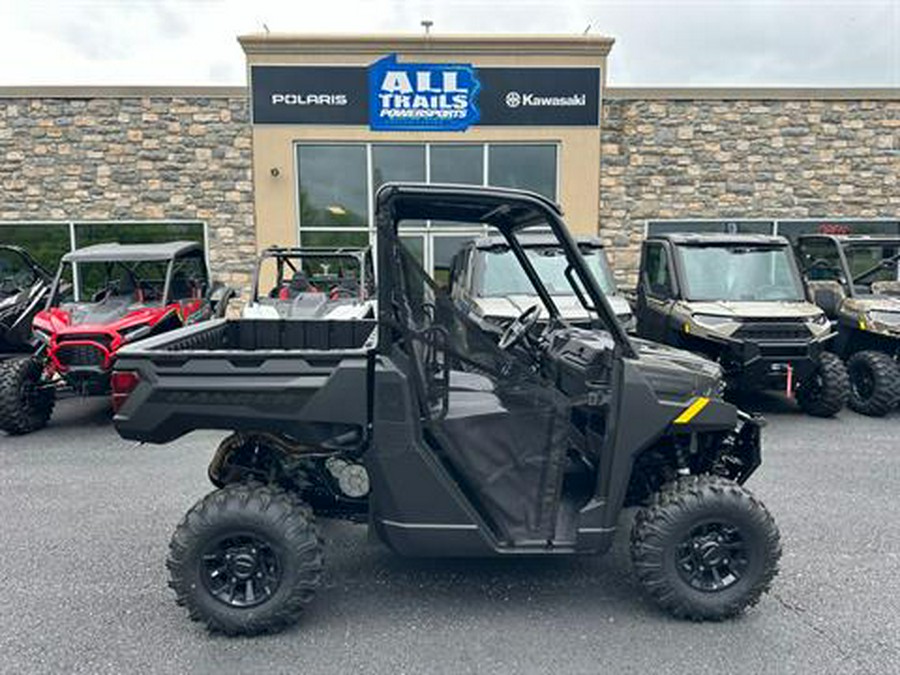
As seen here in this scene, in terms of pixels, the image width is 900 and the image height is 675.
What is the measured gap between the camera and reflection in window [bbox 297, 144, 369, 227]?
12.0 m

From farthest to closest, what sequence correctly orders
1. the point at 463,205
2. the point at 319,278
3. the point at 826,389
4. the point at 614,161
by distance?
the point at 614,161
the point at 319,278
the point at 826,389
the point at 463,205

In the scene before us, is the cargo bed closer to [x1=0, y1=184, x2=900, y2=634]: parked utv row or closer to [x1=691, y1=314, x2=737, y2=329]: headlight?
[x1=0, y1=184, x2=900, y2=634]: parked utv row

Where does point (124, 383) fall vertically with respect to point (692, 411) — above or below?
above

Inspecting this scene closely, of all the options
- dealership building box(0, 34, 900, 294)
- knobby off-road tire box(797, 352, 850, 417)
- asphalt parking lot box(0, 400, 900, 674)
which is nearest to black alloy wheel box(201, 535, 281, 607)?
asphalt parking lot box(0, 400, 900, 674)

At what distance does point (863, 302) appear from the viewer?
750cm

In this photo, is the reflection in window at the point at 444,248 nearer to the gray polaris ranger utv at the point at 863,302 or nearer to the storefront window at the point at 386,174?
the storefront window at the point at 386,174

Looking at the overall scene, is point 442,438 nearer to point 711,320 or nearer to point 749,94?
point 711,320

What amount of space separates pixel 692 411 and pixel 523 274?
14.5 feet

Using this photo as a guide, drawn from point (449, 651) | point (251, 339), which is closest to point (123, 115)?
point (251, 339)

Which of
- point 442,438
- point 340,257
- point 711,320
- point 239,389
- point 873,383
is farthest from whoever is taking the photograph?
point 340,257

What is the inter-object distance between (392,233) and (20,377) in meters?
5.42

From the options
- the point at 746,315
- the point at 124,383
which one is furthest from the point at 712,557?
the point at 746,315

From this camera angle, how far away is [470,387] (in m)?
3.17

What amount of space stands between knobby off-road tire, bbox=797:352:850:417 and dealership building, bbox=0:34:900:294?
19.7 feet
